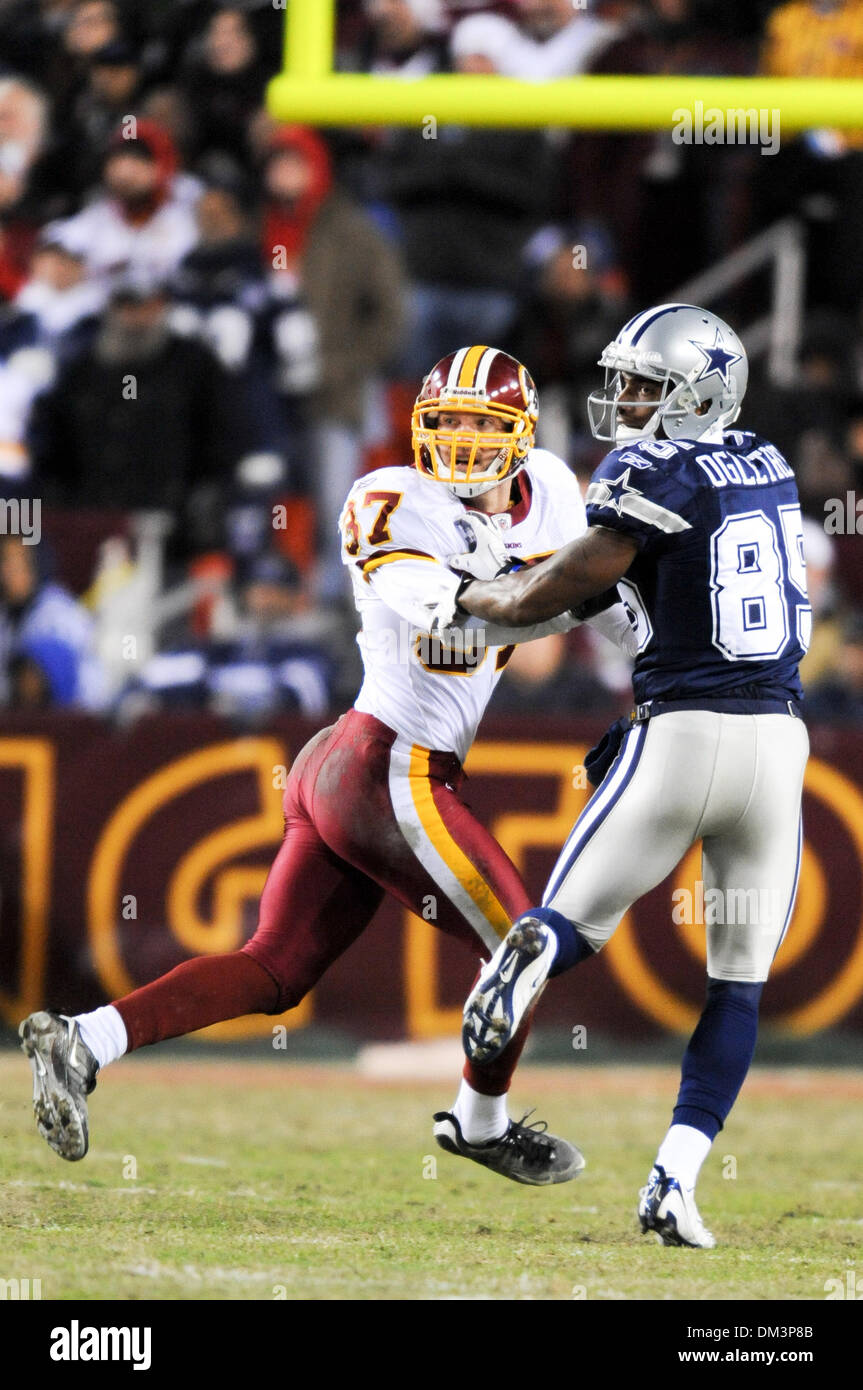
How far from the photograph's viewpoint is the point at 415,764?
14.2 ft

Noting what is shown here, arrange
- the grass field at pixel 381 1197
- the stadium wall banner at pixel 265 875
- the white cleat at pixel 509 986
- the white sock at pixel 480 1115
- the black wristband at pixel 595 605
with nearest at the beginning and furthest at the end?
the grass field at pixel 381 1197 → the white cleat at pixel 509 986 → the black wristband at pixel 595 605 → the white sock at pixel 480 1115 → the stadium wall banner at pixel 265 875

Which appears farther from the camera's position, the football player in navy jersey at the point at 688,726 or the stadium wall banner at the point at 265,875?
the stadium wall banner at the point at 265,875

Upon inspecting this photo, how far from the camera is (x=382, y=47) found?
717 centimetres

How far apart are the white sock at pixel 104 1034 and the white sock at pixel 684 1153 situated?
114 cm

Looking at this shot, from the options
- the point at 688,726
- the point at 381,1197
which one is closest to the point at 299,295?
the point at 381,1197

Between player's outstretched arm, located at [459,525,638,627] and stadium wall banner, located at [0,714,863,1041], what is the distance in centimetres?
306

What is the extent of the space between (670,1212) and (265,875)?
337 cm

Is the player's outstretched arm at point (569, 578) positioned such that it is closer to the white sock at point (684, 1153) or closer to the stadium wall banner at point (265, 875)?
the white sock at point (684, 1153)

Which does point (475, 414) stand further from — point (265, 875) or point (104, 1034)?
point (265, 875)

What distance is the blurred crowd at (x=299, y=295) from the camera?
738 centimetres

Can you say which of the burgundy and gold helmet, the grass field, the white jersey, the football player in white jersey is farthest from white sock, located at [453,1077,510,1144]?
the burgundy and gold helmet

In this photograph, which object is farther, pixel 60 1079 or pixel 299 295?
pixel 299 295

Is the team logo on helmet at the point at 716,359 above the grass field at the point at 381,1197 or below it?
above

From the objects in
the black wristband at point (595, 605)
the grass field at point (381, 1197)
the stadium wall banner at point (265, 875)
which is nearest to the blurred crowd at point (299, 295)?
the stadium wall banner at point (265, 875)
